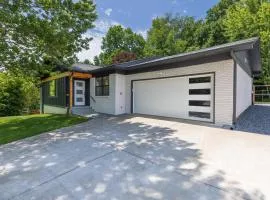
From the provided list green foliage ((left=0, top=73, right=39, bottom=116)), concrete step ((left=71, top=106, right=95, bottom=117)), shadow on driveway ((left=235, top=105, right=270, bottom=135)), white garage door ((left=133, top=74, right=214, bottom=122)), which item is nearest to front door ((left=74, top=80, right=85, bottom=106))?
concrete step ((left=71, top=106, right=95, bottom=117))

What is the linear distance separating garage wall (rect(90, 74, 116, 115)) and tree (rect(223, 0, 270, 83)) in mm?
16250

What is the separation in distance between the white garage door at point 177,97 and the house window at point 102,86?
1785mm

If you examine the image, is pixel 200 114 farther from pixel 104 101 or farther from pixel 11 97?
pixel 11 97

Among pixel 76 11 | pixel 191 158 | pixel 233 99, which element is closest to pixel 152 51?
pixel 76 11

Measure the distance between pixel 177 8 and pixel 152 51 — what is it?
9.42 meters

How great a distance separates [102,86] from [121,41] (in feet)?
84.6

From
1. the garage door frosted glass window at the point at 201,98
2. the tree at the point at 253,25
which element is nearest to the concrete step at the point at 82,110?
the garage door frosted glass window at the point at 201,98

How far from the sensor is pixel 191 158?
441cm

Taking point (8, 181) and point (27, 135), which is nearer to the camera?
point (8, 181)

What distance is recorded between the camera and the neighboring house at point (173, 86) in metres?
7.41

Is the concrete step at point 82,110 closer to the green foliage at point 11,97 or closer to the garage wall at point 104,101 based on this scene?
the garage wall at point 104,101

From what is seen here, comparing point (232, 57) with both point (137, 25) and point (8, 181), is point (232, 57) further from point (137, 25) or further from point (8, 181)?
point (137, 25)

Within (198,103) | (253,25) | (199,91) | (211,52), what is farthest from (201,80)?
(253,25)

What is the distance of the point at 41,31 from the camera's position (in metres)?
7.87
